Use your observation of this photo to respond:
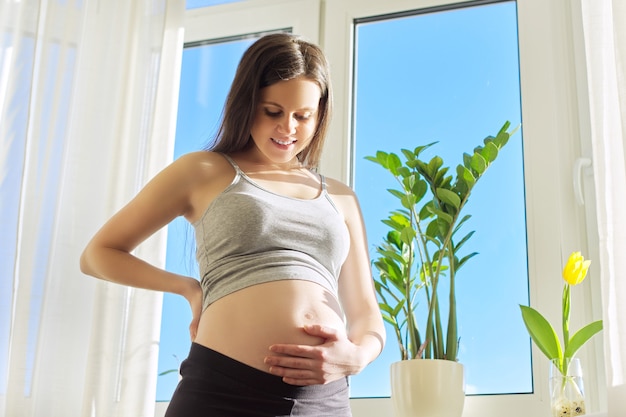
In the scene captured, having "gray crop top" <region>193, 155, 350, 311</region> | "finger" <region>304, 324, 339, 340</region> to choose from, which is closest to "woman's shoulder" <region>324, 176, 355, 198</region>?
"gray crop top" <region>193, 155, 350, 311</region>

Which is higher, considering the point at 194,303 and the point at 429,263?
the point at 429,263

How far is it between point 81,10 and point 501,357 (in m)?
1.42

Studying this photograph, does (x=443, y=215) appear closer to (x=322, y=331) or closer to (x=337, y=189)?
(x=337, y=189)

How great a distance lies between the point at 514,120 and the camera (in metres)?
2.04

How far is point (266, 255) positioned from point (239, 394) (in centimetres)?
24

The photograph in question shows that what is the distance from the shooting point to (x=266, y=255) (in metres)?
1.30

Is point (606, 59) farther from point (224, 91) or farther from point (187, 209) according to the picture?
point (224, 91)

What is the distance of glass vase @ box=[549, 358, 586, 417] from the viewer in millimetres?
1566

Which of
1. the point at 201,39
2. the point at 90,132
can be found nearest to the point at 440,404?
the point at 90,132

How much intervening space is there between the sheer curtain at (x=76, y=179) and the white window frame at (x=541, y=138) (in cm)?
30

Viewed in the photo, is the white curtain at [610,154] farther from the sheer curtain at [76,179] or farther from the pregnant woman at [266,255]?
the sheer curtain at [76,179]

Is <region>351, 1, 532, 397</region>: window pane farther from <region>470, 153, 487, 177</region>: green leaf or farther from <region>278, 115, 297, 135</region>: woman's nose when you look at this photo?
<region>278, 115, 297, 135</region>: woman's nose

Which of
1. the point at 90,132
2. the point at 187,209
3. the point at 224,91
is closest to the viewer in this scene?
the point at 187,209

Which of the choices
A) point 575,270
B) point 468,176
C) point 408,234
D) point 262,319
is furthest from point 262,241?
point 575,270
